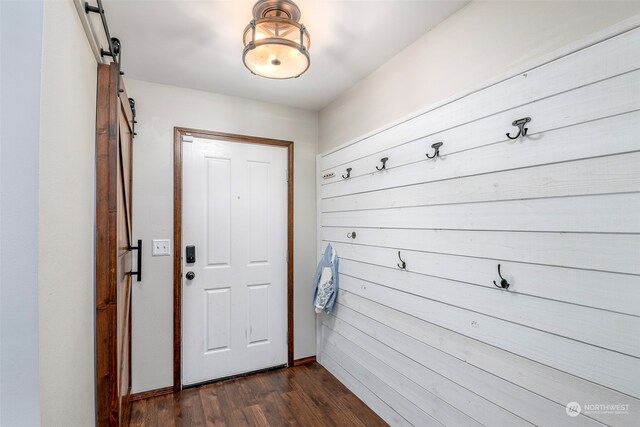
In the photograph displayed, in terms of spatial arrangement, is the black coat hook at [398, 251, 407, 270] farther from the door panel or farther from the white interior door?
the door panel

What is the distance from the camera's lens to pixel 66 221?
0.91 m

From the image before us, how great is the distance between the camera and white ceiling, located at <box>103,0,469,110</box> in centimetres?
156

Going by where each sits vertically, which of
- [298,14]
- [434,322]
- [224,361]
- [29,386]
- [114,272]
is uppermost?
[298,14]

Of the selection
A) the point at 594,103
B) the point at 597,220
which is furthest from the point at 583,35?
the point at 597,220

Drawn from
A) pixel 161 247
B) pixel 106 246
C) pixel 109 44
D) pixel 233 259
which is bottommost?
pixel 233 259

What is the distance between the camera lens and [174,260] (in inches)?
95.5

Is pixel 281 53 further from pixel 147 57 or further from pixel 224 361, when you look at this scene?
pixel 224 361

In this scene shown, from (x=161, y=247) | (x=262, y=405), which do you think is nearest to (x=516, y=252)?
(x=262, y=405)

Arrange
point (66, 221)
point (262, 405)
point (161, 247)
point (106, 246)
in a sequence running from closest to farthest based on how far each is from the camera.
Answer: point (66, 221)
point (106, 246)
point (262, 405)
point (161, 247)

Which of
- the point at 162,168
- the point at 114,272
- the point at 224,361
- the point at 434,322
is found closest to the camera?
the point at 114,272

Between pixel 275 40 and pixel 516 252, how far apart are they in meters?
1.46

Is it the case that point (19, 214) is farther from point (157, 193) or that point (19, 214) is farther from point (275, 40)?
point (157, 193)

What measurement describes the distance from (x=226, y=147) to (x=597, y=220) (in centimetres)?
249

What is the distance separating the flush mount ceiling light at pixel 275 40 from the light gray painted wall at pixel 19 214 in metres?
0.97
